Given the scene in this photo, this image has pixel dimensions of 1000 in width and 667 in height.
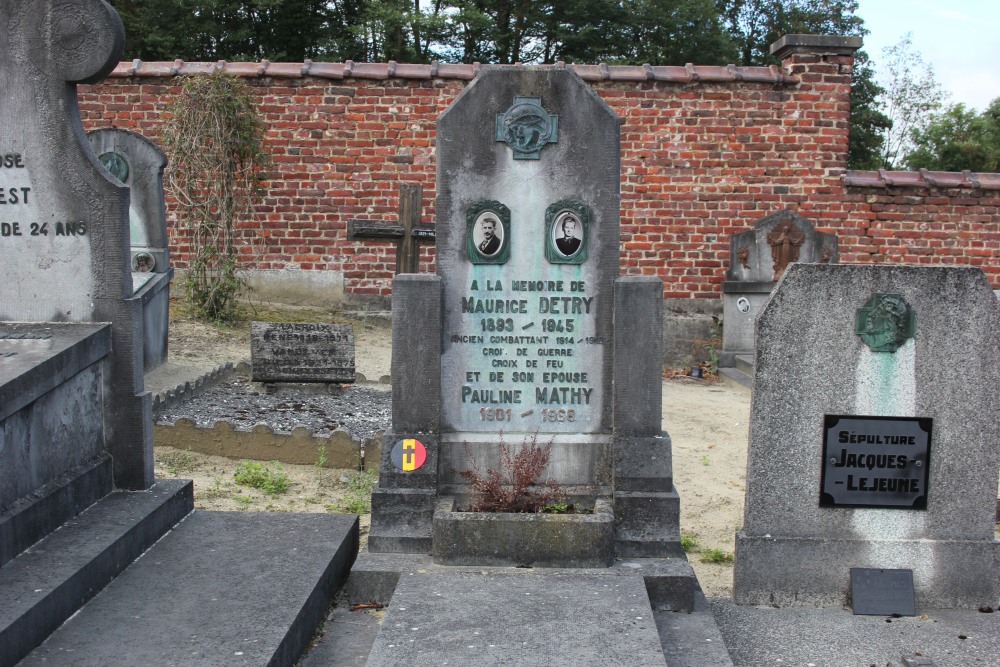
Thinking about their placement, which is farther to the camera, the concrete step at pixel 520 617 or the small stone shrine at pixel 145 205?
the small stone shrine at pixel 145 205

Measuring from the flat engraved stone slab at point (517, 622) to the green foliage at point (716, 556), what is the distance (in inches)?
54.2

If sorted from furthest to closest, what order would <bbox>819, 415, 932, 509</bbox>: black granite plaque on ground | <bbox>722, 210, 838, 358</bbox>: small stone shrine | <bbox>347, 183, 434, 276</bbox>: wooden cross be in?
<bbox>722, 210, 838, 358</bbox>: small stone shrine < <bbox>347, 183, 434, 276</bbox>: wooden cross < <bbox>819, 415, 932, 509</bbox>: black granite plaque on ground

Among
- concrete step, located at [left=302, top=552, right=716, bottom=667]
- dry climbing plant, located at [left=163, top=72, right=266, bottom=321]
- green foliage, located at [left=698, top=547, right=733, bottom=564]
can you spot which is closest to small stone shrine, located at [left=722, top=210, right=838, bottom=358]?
dry climbing plant, located at [left=163, top=72, right=266, bottom=321]

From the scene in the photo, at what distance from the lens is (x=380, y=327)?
39.0 feet

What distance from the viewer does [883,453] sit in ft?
13.1

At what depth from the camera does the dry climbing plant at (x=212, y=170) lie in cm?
1126

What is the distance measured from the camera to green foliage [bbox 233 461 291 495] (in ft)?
19.2

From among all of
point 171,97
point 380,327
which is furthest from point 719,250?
point 171,97

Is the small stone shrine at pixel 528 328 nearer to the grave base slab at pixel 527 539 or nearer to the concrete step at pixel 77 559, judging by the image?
the grave base slab at pixel 527 539

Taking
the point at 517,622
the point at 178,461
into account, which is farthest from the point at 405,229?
the point at 517,622

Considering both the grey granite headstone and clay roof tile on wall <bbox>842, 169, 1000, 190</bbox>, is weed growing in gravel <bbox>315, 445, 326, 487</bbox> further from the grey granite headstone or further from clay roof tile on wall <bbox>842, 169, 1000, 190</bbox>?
clay roof tile on wall <bbox>842, 169, 1000, 190</bbox>

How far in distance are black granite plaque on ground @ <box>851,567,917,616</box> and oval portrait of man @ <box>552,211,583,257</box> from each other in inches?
71.4

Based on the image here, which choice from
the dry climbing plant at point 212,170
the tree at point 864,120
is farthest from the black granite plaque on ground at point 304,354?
the tree at point 864,120

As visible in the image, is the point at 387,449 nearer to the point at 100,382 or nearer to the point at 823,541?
the point at 100,382
